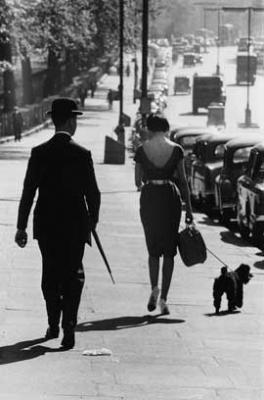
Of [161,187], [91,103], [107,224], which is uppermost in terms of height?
[161,187]

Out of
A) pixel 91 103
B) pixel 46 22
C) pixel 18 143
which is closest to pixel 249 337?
pixel 18 143

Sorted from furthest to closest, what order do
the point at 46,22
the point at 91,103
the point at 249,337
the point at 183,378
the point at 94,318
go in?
the point at 91,103, the point at 46,22, the point at 94,318, the point at 249,337, the point at 183,378

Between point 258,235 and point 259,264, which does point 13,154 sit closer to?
point 258,235

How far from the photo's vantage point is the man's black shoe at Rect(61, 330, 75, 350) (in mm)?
9758

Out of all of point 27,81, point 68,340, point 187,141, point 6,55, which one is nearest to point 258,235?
point 68,340

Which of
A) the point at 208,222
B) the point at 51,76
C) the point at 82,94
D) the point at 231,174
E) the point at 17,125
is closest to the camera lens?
the point at 231,174

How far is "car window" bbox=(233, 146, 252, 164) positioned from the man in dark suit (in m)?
13.3

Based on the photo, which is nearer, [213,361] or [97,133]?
[213,361]

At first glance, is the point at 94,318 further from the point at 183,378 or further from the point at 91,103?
the point at 91,103

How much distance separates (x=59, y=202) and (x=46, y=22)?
6137 cm

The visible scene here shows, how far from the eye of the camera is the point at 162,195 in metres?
11.6

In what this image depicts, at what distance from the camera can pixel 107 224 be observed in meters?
20.2

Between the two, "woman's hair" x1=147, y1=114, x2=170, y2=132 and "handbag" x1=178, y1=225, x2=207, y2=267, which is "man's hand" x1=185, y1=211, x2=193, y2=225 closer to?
"handbag" x1=178, y1=225, x2=207, y2=267

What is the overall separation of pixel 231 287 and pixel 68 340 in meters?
2.23
